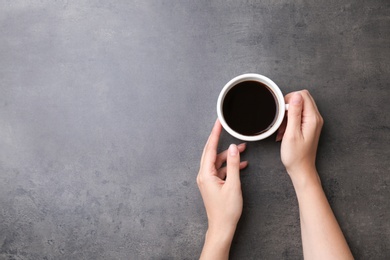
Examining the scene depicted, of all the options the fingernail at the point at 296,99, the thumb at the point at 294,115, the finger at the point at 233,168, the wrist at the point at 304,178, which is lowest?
the wrist at the point at 304,178

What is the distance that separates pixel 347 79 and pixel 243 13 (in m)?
0.34

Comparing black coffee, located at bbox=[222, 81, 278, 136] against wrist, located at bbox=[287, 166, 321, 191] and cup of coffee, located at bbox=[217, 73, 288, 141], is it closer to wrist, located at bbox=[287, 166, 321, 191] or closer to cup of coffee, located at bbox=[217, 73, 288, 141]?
cup of coffee, located at bbox=[217, 73, 288, 141]

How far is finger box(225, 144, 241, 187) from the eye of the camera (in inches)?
35.3

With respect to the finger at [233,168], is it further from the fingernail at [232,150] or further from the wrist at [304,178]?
the wrist at [304,178]

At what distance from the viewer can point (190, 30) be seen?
1.02 metres

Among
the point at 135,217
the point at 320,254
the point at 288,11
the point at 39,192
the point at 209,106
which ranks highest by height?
the point at 288,11

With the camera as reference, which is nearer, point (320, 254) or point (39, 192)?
point (320, 254)

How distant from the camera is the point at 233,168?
35.8 inches

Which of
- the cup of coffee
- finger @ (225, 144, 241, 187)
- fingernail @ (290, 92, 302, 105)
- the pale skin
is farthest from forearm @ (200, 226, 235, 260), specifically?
fingernail @ (290, 92, 302, 105)

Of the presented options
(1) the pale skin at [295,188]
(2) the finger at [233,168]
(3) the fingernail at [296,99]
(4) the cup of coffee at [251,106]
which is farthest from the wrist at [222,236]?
(3) the fingernail at [296,99]

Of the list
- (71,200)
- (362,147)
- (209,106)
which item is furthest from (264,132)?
(71,200)

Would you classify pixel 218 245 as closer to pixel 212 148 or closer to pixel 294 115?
pixel 212 148

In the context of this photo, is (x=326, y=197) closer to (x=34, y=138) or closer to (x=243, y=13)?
(x=243, y=13)

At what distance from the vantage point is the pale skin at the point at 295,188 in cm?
88
